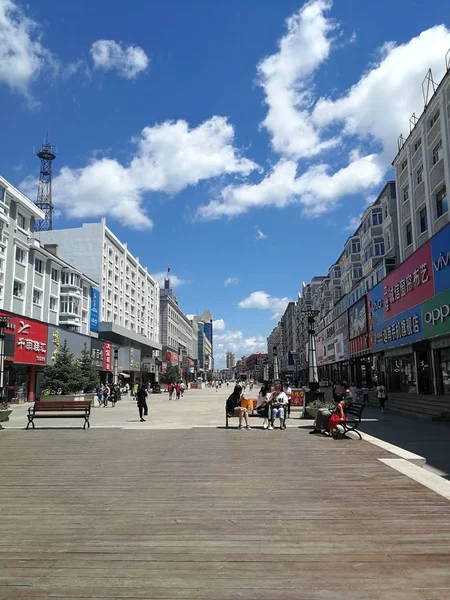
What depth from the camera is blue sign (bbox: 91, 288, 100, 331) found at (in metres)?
57.7

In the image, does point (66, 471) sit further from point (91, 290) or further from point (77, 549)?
point (91, 290)

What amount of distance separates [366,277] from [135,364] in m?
38.9

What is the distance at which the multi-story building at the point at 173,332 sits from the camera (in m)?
108

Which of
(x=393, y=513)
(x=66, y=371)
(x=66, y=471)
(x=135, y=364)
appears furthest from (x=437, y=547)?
(x=135, y=364)

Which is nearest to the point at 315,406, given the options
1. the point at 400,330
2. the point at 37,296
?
the point at 400,330

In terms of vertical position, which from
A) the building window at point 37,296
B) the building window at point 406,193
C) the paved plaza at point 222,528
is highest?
the building window at point 406,193

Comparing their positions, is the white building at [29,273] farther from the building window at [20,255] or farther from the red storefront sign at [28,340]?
the red storefront sign at [28,340]

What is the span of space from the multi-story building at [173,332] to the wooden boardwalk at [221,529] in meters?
96.4

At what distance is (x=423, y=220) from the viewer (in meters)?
34.6

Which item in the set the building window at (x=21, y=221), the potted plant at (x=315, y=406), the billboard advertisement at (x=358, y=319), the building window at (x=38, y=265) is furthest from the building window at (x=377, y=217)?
the potted plant at (x=315, y=406)

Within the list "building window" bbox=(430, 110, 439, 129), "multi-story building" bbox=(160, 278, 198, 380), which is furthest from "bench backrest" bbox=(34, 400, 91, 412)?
"multi-story building" bbox=(160, 278, 198, 380)

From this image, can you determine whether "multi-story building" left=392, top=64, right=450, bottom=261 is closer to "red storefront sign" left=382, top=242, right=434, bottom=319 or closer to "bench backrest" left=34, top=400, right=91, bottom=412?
"red storefront sign" left=382, top=242, right=434, bottom=319

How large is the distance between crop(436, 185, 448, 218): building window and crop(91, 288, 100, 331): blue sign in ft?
133

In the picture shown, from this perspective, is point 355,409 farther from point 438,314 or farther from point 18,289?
point 18,289
